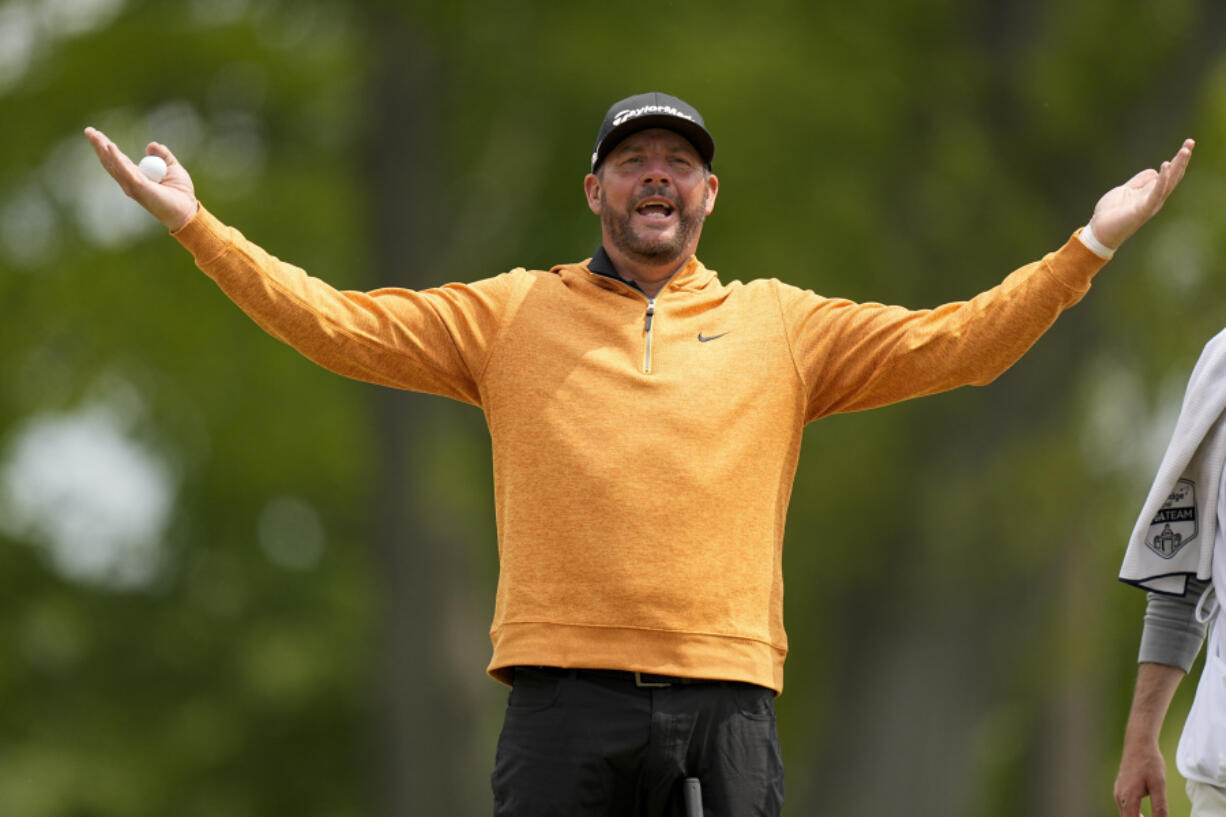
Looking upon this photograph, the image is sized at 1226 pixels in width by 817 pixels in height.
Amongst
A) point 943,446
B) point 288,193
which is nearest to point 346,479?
point 288,193

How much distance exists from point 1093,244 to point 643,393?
1.01 meters

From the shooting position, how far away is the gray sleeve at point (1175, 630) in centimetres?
466

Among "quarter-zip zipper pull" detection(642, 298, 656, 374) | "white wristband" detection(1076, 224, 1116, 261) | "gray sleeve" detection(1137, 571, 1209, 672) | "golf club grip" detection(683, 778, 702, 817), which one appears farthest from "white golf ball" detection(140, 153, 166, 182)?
"gray sleeve" detection(1137, 571, 1209, 672)

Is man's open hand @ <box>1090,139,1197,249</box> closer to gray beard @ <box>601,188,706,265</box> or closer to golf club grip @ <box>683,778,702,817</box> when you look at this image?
gray beard @ <box>601,188,706,265</box>

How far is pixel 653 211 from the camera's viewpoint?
16.7 feet

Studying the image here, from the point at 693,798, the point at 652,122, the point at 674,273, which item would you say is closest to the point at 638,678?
the point at 693,798

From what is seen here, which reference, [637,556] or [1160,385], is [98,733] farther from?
[637,556]

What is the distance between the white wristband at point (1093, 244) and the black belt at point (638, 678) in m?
1.21

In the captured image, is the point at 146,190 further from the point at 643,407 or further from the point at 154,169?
the point at 643,407

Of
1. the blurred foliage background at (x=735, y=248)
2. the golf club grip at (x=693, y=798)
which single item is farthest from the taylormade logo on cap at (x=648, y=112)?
the blurred foliage background at (x=735, y=248)

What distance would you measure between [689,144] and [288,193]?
12.3 metres

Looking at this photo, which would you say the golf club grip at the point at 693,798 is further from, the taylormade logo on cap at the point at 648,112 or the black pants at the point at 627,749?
the taylormade logo on cap at the point at 648,112

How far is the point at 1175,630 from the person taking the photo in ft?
15.3

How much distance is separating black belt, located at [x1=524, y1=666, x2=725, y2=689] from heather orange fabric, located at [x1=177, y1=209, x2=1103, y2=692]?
0.04m
